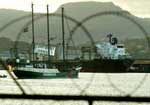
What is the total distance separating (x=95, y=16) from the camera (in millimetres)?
8828

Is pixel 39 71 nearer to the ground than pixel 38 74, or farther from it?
farther from it

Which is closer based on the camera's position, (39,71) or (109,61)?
→ (109,61)

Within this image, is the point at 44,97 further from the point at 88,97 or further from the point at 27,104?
the point at 27,104

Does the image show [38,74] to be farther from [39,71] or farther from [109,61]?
[109,61]

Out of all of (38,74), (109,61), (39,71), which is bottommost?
(38,74)

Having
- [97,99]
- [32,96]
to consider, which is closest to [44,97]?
[32,96]

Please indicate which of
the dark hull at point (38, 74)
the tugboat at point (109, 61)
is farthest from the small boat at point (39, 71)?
the tugboat at point (109, 61)

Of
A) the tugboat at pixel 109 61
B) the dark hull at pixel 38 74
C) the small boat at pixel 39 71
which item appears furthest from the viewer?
the small boat at pixel 39 71

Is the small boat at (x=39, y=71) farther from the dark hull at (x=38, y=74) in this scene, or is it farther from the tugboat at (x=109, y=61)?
the tugboat at (x=109, y=61)

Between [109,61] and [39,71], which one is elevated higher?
[109,61]

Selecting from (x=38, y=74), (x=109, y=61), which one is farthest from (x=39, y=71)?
(x=109, y=61)

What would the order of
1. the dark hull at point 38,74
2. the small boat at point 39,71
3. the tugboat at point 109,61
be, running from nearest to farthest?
the dark hull at point 38,74
the tugboat at point 109,61
the small boat at point 39,71

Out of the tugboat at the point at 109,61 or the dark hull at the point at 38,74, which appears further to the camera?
the tugboat at the point at 109,61

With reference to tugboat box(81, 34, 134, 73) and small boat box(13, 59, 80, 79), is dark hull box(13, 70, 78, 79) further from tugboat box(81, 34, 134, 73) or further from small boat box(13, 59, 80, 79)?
tugboat box(81, 34, 134, 73)
